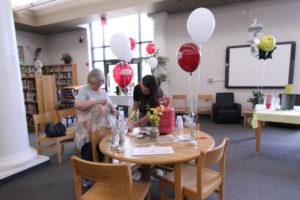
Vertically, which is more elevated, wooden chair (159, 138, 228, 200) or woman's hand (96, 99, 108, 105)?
woman's hand (96, 99, 108, 105)

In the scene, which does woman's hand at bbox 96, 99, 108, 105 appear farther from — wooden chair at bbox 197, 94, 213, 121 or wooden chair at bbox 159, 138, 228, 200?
wooden chair at bbox 197, 94, 213, 121

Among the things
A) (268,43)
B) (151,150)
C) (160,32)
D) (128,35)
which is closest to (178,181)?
(151,150)

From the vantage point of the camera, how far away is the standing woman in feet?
7.61

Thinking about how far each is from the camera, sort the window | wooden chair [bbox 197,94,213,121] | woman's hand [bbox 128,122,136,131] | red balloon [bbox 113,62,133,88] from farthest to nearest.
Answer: the window, wooden chair [bbox 197,94,213,121], red balloon [bbox 113,62,133,88], woman's hand [bbox 128,122,136,131]

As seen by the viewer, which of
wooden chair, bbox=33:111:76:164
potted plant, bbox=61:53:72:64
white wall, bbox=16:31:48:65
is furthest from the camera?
potted plant, bbox=61:53:72:64

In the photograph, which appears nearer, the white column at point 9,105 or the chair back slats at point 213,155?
the chair back slats at point 213,155

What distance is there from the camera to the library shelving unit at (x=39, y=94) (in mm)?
4949

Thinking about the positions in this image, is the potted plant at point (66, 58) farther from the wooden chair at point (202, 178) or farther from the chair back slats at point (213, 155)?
the chair back slats at point (213, 155)

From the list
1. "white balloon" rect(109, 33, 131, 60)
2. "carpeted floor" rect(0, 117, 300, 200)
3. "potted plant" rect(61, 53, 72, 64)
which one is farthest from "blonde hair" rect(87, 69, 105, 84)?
"potted plant" rect(61, 53, 72, 64)

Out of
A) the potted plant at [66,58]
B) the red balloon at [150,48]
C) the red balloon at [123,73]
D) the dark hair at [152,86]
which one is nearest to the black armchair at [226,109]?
the red balloon at [150,48]

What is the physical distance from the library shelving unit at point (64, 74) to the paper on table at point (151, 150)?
24.2 ft

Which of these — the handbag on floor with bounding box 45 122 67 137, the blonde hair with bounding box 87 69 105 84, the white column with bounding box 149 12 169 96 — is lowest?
the handbag on floor with bounding box 45 122 67 137

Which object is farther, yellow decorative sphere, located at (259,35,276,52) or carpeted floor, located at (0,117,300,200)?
yellow decorative sphere, located at (259,35,276,52)

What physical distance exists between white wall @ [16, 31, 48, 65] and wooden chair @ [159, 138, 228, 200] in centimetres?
873
